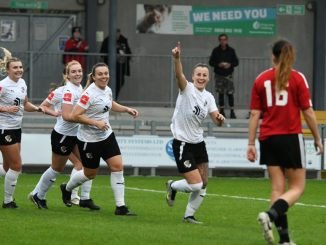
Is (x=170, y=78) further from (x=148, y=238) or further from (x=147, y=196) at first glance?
(x=148, y=238)

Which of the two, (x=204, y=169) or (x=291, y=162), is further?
(x=204, y=169)

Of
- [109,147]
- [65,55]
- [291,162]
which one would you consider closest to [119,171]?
[109,147]

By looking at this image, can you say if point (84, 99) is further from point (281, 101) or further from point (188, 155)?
point (281, 101)

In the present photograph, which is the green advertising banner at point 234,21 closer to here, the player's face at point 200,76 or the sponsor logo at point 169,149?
the sponsor logo at point 169,149

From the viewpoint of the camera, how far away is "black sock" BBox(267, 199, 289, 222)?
11867 mm

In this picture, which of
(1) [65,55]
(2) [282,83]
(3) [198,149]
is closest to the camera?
(2) [282,83]

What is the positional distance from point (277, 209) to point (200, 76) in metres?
3.52

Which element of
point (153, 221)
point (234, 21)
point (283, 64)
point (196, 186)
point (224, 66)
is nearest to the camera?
point (283, 64)

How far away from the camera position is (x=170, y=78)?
30656 millimetres

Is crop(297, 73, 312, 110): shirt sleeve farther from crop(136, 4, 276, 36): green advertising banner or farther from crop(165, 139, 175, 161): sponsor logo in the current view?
crop(136, 4, 276, 36): green advertising banner

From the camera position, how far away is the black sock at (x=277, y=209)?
11.9 metres

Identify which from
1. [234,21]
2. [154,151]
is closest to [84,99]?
[154,151]

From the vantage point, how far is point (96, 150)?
1574 centimetres

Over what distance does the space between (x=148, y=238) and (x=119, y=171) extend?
2.65 m
